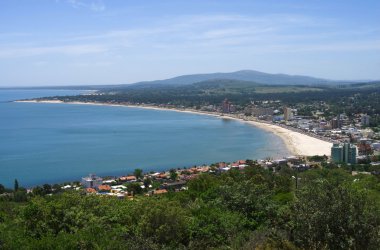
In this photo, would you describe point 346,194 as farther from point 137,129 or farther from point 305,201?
point 137,129

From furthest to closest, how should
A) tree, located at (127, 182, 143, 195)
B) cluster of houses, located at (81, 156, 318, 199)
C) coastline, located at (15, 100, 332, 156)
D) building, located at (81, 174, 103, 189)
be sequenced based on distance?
coastline, located at (15, 100, 332, 156) < building, located at (81, 174, 103, 189) < cluster of houses, located at (81, 156, 318, 199) < tree, located at (127, 182, 143, 195)

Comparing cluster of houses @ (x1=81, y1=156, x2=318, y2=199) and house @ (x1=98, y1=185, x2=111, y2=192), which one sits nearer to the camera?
cluster of houses @ (x1=81, y1=156, x2=318, y2=199)

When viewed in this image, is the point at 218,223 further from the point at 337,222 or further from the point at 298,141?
the point at 298,141

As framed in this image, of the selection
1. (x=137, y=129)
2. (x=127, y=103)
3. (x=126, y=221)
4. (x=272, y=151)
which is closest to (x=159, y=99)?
(x=127, y=103)

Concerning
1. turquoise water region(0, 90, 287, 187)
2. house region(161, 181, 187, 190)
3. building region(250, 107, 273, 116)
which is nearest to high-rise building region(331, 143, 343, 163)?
turquoise water region(0, 90, 287, 187)

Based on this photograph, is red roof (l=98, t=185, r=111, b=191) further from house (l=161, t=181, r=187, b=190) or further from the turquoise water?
the turquoise water

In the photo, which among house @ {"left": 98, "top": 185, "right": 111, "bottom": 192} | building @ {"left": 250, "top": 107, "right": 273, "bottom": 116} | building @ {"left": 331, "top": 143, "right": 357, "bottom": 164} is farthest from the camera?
building @ {"left": 250, "top": 107, "right": 273, "bottom": 116}
